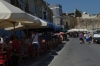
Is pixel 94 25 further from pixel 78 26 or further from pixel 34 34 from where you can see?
pixel 34 34

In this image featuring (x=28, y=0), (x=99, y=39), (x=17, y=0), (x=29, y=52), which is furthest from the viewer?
(x=28, y=0)

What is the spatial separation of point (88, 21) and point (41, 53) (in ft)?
309

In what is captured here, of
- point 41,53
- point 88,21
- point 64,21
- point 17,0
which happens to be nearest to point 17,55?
point 41,53

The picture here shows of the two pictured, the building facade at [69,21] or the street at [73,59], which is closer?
the street at [73,59]

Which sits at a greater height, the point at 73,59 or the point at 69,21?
the point at 69,21

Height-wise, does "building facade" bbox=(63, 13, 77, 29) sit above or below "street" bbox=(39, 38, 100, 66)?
above

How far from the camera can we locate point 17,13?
382 inches

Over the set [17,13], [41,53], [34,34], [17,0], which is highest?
[17,0]

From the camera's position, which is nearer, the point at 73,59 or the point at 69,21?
the point at 73,59

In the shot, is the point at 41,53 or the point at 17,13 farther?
the point at 41,53

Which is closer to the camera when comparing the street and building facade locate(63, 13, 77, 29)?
the street

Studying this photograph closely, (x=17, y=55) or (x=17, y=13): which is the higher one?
(x=17, y=13)

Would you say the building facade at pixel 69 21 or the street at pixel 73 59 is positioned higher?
the building facade at pixel 69 21

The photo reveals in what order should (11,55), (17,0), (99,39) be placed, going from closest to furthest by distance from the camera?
(11,55) → (17,0) → (99,39)
